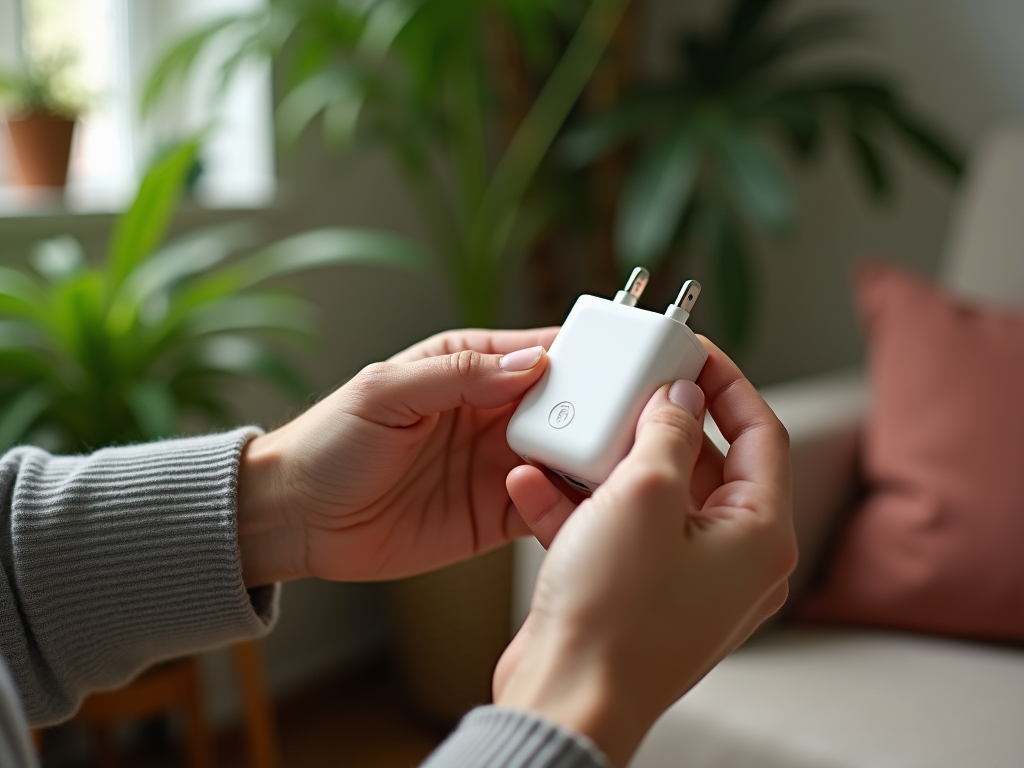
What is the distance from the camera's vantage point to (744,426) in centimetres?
63

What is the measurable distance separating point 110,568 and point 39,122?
103 cm

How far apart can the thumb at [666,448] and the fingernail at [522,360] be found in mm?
91

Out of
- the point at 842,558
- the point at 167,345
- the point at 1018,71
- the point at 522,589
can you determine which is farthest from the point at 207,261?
the point at 1018,71

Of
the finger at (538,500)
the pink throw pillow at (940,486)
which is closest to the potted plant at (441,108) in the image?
the pink throw pillow at (940,486)

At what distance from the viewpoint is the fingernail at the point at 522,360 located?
674 millimetres

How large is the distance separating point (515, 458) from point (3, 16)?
4.10ft

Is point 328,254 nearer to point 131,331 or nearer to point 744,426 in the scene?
point 131,331

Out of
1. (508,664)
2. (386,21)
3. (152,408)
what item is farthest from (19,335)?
(508,664)

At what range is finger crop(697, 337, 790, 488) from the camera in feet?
1.94

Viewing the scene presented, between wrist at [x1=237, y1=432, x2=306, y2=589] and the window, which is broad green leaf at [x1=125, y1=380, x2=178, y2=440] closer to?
wrist at [x1=237, y1=432, x2=306, y2=589]

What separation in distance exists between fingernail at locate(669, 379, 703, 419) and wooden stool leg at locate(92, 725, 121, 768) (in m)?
1.12

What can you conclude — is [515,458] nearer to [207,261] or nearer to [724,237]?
[207,261]

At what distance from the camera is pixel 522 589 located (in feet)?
3.76

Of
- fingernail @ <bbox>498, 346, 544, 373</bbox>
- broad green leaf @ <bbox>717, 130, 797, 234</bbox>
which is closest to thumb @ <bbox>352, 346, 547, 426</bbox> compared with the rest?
fingernail @ <bbox>498, 346, 544, 373</bbox>
